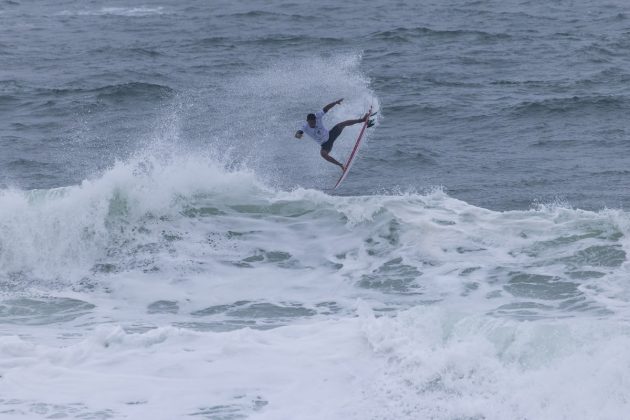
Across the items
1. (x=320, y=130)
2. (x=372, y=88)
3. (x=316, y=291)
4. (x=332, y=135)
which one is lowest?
(x=316, y=291)

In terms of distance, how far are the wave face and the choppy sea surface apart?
0.04 meters

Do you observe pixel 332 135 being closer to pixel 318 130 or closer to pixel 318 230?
pixel 318 130

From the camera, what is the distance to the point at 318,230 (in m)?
17.4

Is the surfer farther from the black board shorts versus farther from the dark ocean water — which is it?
the dark ocean water

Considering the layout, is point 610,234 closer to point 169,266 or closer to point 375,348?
point 375,348

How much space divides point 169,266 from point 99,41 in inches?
761

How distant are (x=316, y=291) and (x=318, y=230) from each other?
2.54m

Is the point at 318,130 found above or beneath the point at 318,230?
above

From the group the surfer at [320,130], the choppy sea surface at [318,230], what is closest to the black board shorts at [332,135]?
the surfer at [320,130]

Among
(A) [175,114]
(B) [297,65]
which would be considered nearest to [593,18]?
(B) [297,65]

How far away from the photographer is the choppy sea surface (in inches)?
458

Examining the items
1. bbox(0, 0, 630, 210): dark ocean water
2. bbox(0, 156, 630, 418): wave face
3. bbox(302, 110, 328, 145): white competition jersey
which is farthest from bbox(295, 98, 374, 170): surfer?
bbox(0, 0, 630, 210): dark ocean water

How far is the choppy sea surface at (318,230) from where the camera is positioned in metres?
11.6

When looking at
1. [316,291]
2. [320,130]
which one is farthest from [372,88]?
[316,291]
